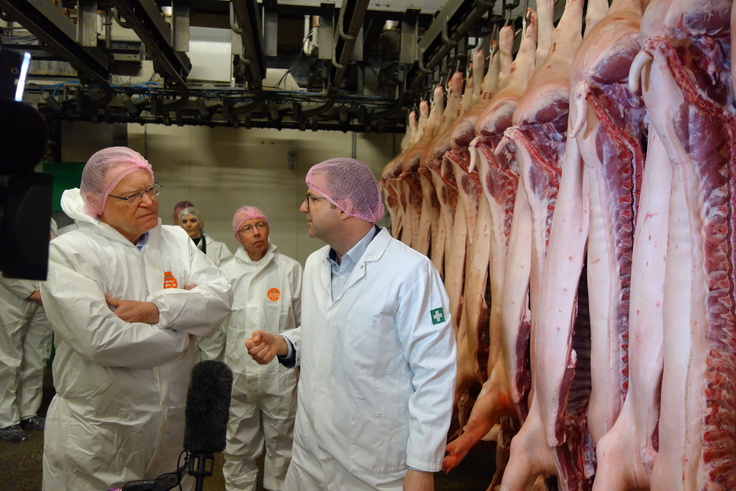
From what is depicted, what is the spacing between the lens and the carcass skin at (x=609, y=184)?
5.12 ft

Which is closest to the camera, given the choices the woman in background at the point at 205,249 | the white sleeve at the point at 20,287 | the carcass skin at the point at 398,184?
the carcass skin at the point at 398,184

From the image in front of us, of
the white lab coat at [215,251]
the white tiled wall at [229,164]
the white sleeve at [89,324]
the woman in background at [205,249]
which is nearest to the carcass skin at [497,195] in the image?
the white sleeve at [89,324]

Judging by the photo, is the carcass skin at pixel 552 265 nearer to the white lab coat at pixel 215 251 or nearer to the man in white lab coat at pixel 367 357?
the man in white lab coat at pixel 367 357

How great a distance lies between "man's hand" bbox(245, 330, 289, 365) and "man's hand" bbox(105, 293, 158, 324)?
1.49 feet

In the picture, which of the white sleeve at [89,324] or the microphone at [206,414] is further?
the white sleeve at [89,324]

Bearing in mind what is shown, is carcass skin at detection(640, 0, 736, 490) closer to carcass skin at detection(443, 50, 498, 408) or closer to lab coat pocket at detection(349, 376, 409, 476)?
lab coat pocket at detection(349, 376, 409, 476)

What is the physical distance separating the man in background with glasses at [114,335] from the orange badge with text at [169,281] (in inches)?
1.7

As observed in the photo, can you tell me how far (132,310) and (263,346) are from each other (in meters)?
0.52

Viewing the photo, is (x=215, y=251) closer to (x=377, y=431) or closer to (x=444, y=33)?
(x=444, y=33)

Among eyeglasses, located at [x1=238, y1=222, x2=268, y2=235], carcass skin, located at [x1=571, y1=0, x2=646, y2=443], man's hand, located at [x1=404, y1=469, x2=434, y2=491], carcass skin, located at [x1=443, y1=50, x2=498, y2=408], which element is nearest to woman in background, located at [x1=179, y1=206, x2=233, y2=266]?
eyeglasses, located at [x1=238, y1=222, x2=268, y2=235]

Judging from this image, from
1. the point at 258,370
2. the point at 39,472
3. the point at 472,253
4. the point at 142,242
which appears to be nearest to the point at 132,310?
the point at 142,242

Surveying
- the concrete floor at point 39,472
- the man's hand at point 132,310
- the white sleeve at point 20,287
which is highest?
the white sleeve at point 20,287

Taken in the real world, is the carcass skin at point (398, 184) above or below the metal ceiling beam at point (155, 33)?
below

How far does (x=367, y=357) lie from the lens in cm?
196
